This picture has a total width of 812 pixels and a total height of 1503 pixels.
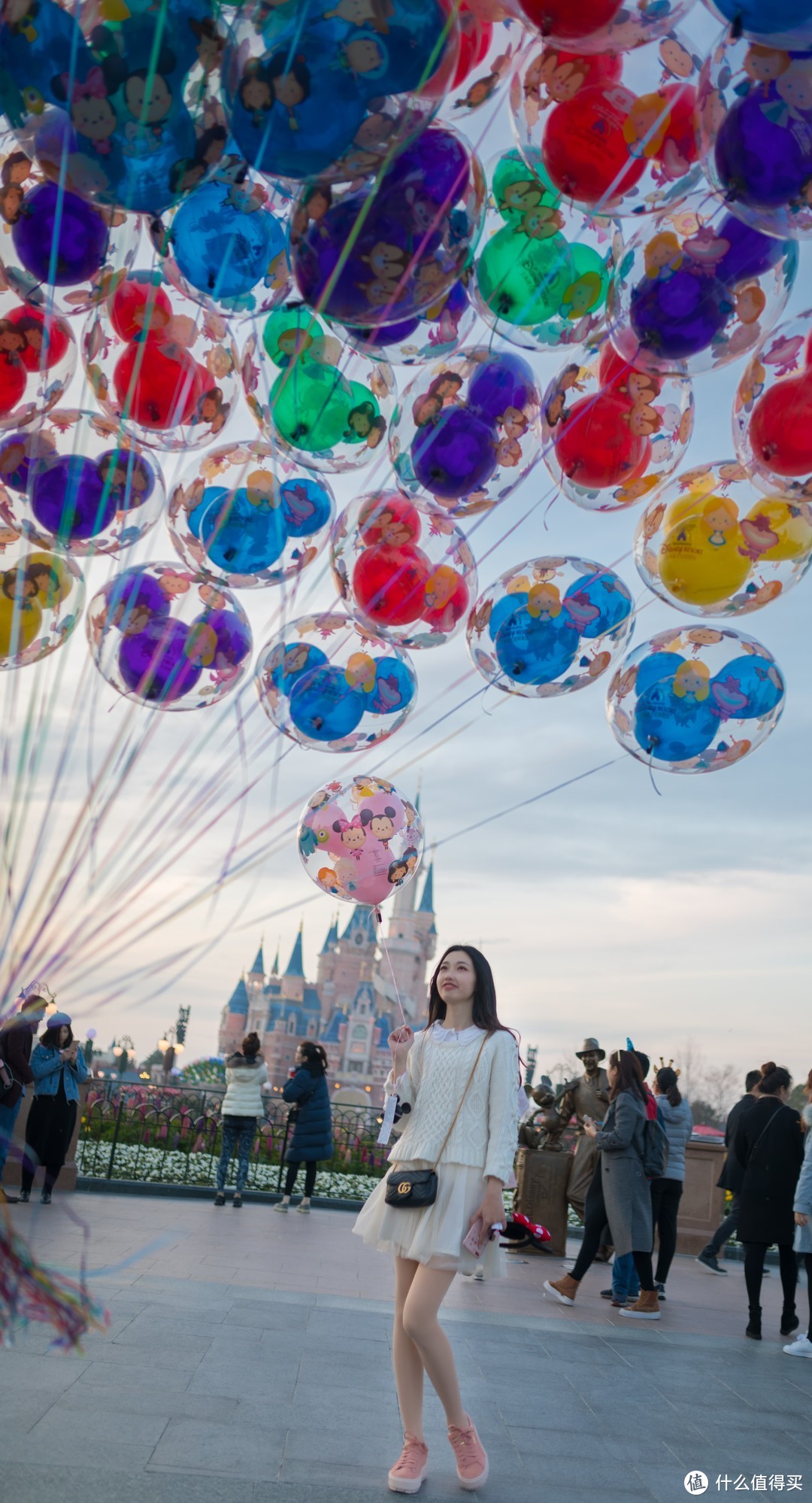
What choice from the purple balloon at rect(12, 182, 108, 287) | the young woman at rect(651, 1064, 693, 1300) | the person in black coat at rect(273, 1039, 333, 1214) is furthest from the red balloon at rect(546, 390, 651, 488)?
the person in black coat at rect(273, 1039, 333, 1214)

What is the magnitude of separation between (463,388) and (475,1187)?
2.61 metres

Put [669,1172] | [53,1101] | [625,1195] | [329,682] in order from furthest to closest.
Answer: [53,1101] < [669,1172] < [625,1195] < [329,682]

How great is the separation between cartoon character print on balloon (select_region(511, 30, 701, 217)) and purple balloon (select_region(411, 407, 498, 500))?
3.23 feet

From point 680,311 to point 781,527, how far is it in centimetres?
115

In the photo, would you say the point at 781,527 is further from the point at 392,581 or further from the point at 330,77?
the point at 330,77

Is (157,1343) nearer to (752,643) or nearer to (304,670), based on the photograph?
(304,670)

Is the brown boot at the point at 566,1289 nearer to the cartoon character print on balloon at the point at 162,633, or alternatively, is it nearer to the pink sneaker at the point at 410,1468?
the pink sneaker at the point at 410,1468

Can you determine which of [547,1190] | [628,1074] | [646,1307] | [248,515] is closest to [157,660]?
[248,515]

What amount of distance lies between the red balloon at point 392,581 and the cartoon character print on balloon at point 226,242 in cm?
109

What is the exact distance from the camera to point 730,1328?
21.8 ft

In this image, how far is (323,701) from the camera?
5.00 metres

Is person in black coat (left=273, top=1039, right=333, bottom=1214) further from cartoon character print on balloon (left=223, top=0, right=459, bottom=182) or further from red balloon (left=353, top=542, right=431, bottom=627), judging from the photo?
cartoon character print on balloon (left=223, top=0, right=459, bottom=182)

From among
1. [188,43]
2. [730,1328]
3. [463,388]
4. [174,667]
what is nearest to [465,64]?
[188,43]

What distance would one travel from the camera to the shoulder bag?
336 centimetres
